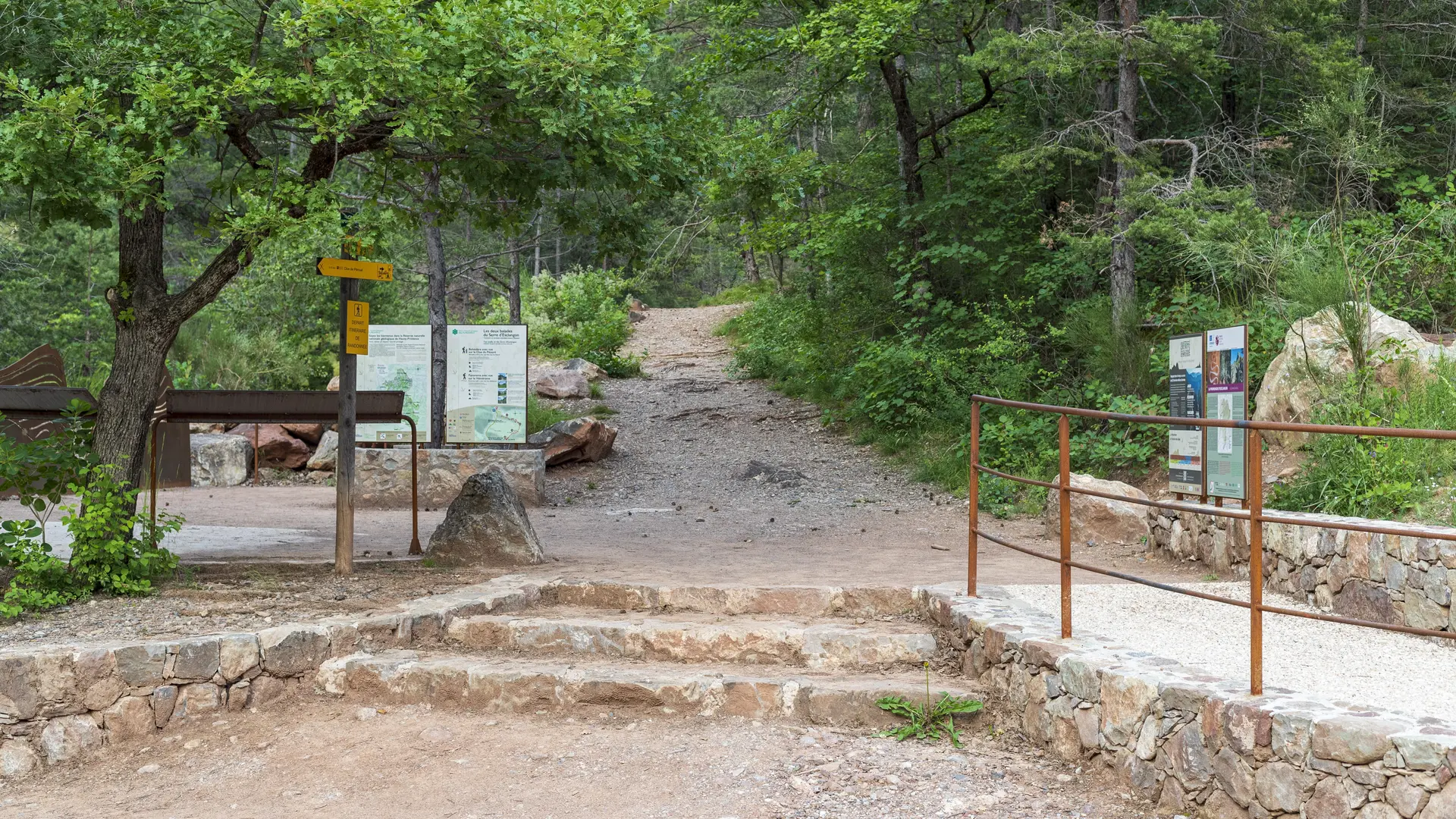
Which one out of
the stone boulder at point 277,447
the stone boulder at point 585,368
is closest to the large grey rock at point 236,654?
the stone boulder at point 277,447

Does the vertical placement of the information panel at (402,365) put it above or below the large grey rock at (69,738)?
above

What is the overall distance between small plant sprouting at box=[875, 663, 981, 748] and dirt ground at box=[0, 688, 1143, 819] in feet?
0.25

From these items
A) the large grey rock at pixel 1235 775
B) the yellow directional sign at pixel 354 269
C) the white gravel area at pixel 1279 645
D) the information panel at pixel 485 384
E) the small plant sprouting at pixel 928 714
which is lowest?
the small plant sprouting at pixel 928 714

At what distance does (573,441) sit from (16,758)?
346 inches

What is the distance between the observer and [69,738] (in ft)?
15.7

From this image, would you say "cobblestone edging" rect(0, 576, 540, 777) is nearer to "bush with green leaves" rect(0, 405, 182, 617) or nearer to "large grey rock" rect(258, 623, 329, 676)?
"large grey rock" rect(258, 623, 329, 676)

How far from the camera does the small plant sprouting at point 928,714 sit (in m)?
4.76

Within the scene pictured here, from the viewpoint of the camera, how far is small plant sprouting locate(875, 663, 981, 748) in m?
4.76

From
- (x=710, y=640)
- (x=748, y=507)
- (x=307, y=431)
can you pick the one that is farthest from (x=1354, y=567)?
(x=307, y=431)

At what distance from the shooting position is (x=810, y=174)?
13.4 meters

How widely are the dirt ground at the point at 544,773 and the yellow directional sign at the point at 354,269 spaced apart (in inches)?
108

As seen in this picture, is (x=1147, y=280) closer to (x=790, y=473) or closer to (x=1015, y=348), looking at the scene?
(x=1015, y=348)

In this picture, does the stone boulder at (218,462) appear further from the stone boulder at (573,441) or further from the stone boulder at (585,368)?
the stone boulder at (585,368)

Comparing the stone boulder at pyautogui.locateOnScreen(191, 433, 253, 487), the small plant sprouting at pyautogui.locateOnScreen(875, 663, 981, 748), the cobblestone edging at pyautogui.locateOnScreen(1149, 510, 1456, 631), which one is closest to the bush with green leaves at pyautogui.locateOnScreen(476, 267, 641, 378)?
the stone boulder at pyautogui.locateOnScreen(191, 433, 253, 487)
